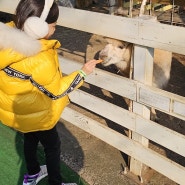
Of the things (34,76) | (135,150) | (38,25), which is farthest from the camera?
(135,150)

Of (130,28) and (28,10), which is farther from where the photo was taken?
(130,28)

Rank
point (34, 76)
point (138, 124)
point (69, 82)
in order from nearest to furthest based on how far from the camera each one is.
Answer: point (34, 76) → point (69, 82) → point (138, 124)

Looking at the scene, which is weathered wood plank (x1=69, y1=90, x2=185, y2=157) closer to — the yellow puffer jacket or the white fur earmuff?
the yellow puffer jacket

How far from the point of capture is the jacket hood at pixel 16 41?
203cm

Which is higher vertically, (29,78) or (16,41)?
(16,41)

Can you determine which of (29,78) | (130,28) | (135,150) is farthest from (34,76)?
(135,150)

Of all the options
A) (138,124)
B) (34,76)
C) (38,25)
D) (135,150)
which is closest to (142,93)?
(138,124)

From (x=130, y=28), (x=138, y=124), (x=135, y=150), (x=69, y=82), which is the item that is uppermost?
(x=130, y=28)

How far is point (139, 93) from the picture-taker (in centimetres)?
262

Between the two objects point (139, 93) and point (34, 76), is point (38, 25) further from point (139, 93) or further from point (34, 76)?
point (139, 93)

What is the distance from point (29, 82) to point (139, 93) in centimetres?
87

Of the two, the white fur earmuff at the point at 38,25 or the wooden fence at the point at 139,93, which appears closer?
the white fur earmuff at the point at 38,25

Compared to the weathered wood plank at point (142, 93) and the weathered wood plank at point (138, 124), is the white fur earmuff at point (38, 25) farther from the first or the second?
the weathered wood plank at point (138, 124)

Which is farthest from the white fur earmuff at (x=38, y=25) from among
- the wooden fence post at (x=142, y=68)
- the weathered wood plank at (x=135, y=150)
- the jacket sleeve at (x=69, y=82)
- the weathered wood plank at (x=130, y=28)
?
Result: the weathered wood plank at (x=135, y=150)
